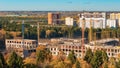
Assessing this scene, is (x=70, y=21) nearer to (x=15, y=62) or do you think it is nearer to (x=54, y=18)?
(x=54, y=18)

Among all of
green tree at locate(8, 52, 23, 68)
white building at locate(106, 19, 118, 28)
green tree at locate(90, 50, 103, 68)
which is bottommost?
white building at locate(106, 19, 118, 28)

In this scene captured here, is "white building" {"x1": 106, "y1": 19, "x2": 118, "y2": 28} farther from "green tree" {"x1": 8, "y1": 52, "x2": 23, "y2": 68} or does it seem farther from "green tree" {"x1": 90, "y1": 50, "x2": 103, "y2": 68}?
"green tree" {"x1": 8, "y1": 52, "x2": 23, "y2": 68}

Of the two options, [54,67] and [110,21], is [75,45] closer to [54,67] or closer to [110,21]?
[54,67]

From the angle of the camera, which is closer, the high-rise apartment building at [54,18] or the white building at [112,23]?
the white building at [112,23]

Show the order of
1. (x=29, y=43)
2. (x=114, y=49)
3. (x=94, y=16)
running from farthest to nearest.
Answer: (x=94, y=16) < (x=29, y=43) < (x=114, y=49)

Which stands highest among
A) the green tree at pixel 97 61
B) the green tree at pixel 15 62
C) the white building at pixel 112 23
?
the green tree at pixel 15 62

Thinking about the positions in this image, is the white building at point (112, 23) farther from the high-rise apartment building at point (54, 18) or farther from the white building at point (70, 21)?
the high-rise apartment building at point (54, 18)

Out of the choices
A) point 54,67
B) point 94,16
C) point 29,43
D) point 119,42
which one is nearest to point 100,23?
point 94,16

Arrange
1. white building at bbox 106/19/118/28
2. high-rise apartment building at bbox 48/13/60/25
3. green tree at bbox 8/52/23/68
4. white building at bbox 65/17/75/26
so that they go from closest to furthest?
1. green tree at bbox 8/52/23/68
2. white building at bbox 106/19/118/28
3. white building at bbox 65/17/75/26
4. high-rise apartment building at bbox 48/13/60/25

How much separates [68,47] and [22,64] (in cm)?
923

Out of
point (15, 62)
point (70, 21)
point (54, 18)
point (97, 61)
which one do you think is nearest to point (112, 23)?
point (70, 21)

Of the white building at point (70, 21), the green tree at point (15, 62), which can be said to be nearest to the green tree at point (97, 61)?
the green tree at point (15, 62)

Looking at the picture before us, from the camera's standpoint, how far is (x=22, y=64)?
10047mm

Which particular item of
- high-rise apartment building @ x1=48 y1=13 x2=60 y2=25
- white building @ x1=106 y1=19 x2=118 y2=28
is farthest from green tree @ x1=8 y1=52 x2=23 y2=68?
high-rise apartment building @ x1=48 y1=13 x2=60 y2=25
